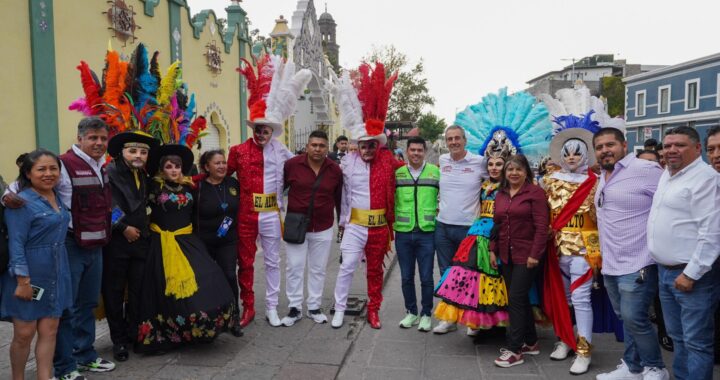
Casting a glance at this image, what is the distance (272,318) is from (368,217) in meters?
A: 1.27

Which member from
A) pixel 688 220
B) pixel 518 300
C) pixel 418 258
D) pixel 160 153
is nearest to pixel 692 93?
pixel 418 258

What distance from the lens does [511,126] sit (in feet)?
15.2

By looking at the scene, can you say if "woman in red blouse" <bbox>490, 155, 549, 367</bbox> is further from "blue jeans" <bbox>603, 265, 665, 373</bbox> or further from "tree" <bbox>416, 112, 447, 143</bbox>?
"tree" <bbox>416, 112, 447, 143</bbox>

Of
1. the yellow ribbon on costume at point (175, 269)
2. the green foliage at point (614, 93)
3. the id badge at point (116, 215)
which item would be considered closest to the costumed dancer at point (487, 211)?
the yellow ribbon on costume at point (175, 269)

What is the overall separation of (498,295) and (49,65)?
677 cm

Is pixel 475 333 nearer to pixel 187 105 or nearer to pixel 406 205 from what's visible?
pixel 406 205

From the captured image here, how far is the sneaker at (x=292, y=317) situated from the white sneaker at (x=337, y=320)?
12.6 inches

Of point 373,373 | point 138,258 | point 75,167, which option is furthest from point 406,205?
point 75,167

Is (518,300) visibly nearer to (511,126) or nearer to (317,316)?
(511,126)

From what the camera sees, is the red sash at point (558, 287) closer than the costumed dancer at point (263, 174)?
Yes

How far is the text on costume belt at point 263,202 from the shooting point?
4804 mm

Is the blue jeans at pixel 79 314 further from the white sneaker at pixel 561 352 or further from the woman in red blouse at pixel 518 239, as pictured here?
the white sneaker at pixel 561 352

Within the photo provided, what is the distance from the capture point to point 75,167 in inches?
139

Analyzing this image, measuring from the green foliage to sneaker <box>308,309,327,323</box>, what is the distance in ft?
148
